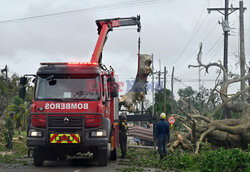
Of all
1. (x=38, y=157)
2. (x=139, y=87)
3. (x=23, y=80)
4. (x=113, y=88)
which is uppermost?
(x=139, y=87)

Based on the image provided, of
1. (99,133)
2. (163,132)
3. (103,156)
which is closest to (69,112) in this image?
(99,133)

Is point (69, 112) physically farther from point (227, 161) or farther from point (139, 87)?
point (139, 87)

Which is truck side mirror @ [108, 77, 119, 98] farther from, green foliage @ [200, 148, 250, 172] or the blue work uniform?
green foliage @ [200, 148, 250, 172]

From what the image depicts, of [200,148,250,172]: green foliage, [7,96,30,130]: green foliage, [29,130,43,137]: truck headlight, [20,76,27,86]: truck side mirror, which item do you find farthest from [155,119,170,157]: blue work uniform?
[7,96,30,130]: green foliage

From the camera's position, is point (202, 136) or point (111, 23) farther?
point (111, 23)

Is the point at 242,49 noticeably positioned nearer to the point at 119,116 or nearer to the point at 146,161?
the point at 119,116

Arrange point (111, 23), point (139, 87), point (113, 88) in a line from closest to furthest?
point (113, 88)
point (111, 23)
point (139, 87)

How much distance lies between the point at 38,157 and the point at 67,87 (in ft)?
8.00

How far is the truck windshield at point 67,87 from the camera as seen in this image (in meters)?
11.6

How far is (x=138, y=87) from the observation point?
19125 mm

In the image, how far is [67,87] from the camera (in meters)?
11.6

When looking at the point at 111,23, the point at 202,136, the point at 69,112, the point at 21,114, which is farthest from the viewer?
the point at 21,114

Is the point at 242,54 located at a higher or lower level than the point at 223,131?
higher

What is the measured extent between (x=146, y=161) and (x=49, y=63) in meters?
4.86
